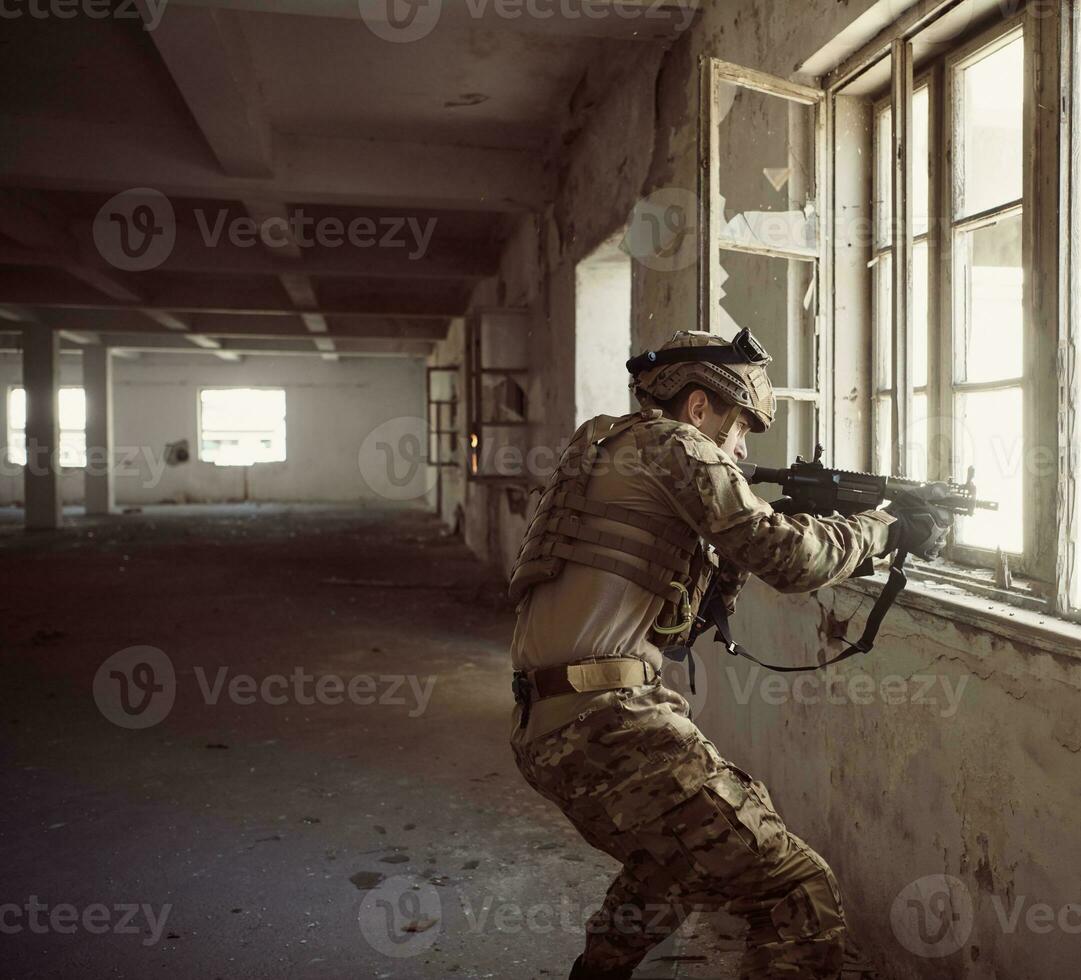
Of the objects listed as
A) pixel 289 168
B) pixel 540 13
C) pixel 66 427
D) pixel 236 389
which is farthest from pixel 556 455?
pixel 66 427

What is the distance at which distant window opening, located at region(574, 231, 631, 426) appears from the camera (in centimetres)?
538

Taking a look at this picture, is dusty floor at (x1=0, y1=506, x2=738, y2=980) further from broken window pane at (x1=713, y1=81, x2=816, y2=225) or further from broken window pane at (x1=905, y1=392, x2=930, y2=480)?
broken window pane at (x1=713, y1=81, x2=816, y2=225)

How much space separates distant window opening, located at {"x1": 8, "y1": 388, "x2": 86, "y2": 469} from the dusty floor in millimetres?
12664

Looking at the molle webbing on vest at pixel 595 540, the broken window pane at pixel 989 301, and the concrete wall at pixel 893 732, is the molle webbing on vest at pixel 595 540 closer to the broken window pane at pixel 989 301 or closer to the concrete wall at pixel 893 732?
the concrete wall at pixel 893 732

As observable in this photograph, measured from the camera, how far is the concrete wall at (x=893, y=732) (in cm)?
161

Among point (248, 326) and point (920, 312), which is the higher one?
point (248, 326)

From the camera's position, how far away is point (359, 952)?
7.48 feet

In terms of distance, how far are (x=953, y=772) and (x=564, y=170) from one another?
4753 millimetres

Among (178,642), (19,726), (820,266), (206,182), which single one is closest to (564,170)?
(206,182)

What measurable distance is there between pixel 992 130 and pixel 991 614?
1147mm

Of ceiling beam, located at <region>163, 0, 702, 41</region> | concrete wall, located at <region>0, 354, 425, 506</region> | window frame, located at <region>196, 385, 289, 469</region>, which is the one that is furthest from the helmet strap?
window frame, located at <region>196, 385, 289, 469</region>

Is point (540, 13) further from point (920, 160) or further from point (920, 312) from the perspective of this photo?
point (920, 312)

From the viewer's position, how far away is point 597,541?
172cm

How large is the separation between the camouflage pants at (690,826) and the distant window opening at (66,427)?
1878 cm
